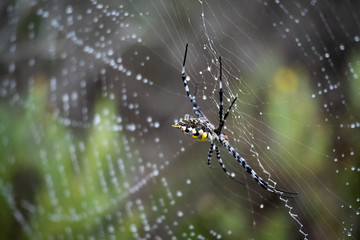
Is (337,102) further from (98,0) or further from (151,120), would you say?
(98,0)

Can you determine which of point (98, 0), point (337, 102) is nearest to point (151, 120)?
point (98, 0)

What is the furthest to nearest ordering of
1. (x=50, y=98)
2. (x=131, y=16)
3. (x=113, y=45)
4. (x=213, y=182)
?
(x=50, y=98), (x=113, y=45), (x=131, y=16), (x=213, y=182)

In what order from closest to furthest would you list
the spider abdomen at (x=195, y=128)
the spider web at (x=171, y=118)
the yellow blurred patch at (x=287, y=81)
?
1. the spider abdomen at (x=195, y=128)
2. the spider web at (x=171, y=118)
3. the yellow blurred patch at (x=287, y=81)

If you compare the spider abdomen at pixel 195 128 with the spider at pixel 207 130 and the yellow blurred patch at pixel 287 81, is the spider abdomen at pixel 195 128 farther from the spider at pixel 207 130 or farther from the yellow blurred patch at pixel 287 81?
the yellow blurred patch at pixel 287 81

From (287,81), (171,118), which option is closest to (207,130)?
(287,81)

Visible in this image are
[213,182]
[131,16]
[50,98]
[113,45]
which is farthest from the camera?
[50,98]

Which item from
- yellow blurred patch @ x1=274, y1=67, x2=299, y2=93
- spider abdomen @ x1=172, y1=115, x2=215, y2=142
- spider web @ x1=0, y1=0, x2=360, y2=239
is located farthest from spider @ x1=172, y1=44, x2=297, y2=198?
yellow blurred patch @ x1=274, y1=67, x2=299, y2=93

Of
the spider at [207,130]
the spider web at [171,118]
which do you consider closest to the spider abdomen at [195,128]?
the spider at [207,130]
